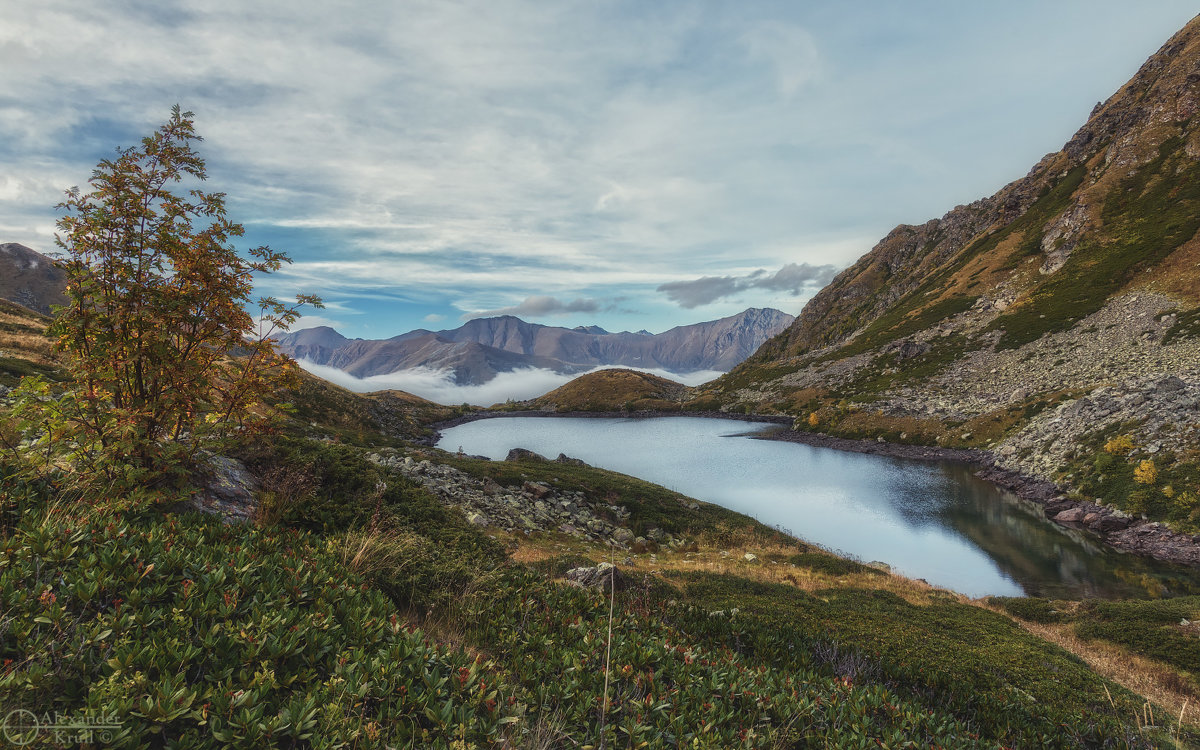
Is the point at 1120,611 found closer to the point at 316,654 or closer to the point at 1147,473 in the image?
the point at 1147,473

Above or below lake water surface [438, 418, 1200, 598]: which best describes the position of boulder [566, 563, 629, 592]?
above

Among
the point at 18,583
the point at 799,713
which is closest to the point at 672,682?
the point at 799,713

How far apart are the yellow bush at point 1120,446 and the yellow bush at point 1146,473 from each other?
4077 millimetres

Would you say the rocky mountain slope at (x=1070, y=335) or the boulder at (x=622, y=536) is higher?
the rocky mountain slope at (x=1070, y=335)

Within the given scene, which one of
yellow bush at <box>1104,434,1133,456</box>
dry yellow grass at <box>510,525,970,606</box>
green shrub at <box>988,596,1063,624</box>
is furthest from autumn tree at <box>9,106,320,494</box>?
yellow bush at <box>1104,434,1133,456</box>

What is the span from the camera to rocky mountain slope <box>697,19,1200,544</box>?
41656 millimetres

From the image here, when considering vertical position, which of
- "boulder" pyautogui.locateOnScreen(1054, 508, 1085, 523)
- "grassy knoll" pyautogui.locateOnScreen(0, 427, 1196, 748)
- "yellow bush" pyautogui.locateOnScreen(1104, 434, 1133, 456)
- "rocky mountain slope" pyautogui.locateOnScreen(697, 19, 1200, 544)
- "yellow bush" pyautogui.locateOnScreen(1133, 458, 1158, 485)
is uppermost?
"rocky mountain slope" pyautogui.locateOnScreen(697, 19, 1200, 544)

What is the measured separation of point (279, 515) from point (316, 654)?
18.6 feet

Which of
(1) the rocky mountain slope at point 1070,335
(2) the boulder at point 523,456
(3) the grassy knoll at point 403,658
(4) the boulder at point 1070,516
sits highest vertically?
(1) the rocky mountain slope at point 1070,335

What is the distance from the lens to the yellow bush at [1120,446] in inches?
1494

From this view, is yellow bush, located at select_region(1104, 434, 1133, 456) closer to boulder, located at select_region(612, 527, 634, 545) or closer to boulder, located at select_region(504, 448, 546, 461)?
boulder, located at select_region(612, 527, 634, 545)

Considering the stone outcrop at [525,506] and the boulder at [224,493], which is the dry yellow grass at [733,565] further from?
the boulder at [224,493]

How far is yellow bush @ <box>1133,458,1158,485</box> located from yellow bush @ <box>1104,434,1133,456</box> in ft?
13.4

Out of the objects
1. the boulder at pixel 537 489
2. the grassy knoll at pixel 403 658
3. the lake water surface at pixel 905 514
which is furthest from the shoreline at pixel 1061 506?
the boulder at pixel 537 489
